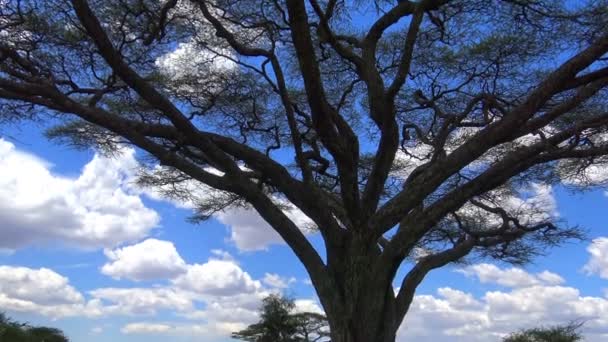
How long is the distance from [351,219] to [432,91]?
345cm

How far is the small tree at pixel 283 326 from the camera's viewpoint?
720 inches

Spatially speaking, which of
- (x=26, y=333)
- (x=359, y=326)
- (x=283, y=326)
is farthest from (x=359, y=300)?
(x=283, y=326)

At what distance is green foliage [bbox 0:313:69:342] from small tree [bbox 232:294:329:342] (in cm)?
763

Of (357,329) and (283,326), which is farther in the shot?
(283,326)

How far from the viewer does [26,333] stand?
31.8ft

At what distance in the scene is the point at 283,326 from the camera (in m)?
18.4

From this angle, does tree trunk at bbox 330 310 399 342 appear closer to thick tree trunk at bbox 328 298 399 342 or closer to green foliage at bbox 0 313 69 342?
thick tree trunk at bbox 328 298 399 342

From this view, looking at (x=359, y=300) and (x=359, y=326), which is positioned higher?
(x=359, y=300)

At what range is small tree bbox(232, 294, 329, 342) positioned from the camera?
1830 cm

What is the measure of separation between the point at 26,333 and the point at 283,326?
9.41m

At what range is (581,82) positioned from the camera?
8.80 meters

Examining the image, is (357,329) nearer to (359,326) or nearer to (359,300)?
(359,326)

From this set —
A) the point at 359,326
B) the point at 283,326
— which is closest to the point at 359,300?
the point at 359,326

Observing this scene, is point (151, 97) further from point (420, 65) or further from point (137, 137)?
point (420, 65)
